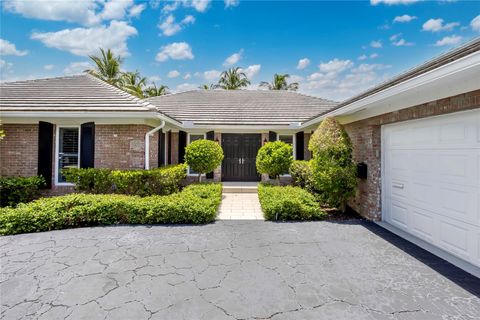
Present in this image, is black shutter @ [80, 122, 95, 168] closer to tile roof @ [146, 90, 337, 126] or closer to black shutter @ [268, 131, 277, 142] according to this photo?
tile roof @ [146, 90, 337, 126]

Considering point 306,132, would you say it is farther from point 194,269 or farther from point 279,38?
point 194,269

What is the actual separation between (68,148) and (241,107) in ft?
27.2

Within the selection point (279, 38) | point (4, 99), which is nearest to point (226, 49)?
point (279, 38)

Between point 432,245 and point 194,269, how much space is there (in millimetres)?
4462

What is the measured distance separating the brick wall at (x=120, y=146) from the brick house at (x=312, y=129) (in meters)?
0.03

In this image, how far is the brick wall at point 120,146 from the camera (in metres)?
8.02

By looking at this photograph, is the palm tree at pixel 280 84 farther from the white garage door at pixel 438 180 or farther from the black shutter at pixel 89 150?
the white garage door at pixel 438 180

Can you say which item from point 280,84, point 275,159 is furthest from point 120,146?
point 280,84

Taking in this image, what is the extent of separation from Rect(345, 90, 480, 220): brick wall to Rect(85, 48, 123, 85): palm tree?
23.3 meters

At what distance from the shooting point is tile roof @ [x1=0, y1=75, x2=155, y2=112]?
7613mm

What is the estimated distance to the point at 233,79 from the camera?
30.1 metres

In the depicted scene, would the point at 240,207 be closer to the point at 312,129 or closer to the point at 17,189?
the point at 312,129

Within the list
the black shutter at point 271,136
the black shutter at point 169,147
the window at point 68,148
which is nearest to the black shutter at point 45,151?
the window at point 68,148

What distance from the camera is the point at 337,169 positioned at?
21.2 ft
